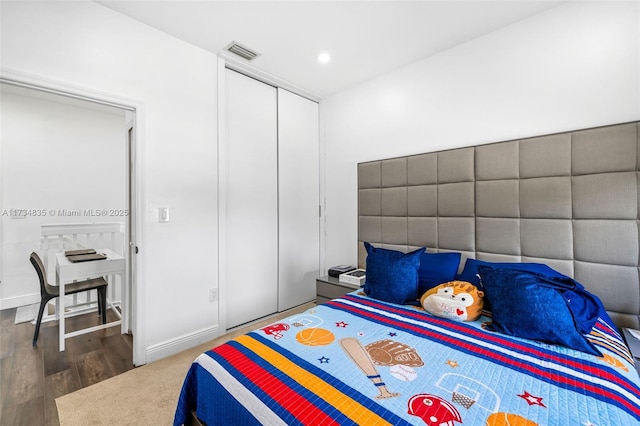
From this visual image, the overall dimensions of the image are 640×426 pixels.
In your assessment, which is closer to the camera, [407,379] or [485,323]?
[407,379]

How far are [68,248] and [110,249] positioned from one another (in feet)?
1.11

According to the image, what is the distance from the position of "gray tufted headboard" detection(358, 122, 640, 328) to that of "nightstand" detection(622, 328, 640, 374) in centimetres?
18

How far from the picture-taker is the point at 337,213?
3494mm

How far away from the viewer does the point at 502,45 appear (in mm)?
2268

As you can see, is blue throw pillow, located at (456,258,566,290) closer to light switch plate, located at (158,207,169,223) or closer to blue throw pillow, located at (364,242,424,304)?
blue throw pillow, located at (364,242,424,304)

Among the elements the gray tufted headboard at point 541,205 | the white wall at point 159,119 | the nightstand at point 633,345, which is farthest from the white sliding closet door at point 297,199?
the nightstand at point 633,345

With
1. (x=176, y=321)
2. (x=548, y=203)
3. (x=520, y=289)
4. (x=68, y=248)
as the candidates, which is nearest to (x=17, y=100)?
(x=68, y=248)

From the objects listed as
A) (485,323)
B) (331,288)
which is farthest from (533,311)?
(331,288)

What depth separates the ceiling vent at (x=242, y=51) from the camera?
253 centimetres

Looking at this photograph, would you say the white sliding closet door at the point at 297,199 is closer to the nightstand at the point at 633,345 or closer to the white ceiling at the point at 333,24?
the white ceiling at the point at 333,24

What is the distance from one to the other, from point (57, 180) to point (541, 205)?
164 inches

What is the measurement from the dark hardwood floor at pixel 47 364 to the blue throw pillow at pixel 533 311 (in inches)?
107

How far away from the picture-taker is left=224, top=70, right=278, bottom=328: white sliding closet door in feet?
9.41

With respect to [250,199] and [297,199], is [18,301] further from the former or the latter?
[297,199]
